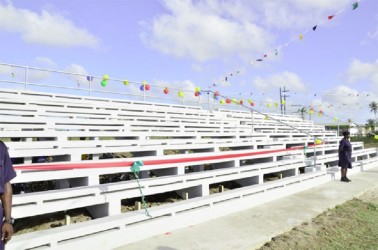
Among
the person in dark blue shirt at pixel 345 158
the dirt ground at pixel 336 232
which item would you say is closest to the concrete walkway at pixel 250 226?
the dirt ground at pixel 336 232

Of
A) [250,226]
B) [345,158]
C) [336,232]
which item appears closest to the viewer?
[336,232]

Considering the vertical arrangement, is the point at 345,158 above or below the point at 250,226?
above

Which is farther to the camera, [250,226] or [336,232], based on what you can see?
[250,226]

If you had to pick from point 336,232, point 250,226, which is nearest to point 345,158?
point 336,232

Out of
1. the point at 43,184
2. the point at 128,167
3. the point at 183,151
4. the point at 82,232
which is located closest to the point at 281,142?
the point at 183,151

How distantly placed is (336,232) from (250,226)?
1127mm

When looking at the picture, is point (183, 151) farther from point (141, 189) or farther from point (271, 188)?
point (141, 189)

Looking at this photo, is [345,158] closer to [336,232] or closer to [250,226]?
[336,232]

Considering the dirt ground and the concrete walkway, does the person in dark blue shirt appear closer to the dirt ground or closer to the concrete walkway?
the concrete walkway

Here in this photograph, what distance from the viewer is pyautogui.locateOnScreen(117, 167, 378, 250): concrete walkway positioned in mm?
4055

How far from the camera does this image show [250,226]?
486 cm

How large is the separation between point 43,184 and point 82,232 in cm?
229

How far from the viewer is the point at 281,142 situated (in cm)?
1118

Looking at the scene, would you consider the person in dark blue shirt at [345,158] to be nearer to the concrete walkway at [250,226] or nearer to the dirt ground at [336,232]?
the concrete walkway at [250,226]
